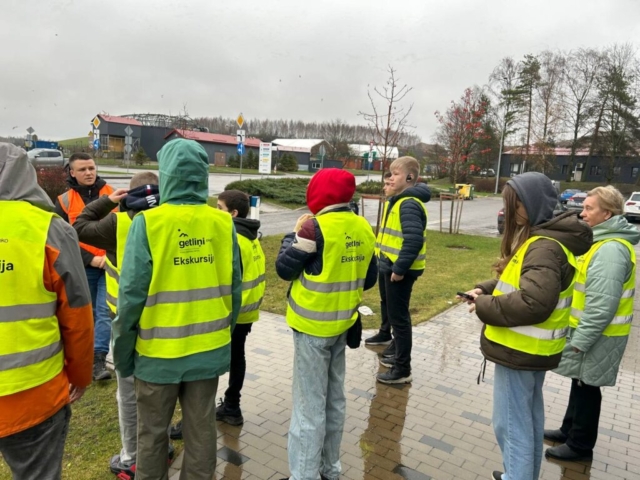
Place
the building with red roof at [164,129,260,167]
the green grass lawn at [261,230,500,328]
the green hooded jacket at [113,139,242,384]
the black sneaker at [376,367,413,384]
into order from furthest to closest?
1. the building with red roof at [164,129,260,167]
2. the green grass lawn at [261,230,500,328]
3. the black sneaker at [376,367,413,384]
4. the green hooded jacket at [113,139,242,384]

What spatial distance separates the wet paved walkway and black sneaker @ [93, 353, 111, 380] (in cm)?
111

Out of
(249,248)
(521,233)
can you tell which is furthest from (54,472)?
(521,233)

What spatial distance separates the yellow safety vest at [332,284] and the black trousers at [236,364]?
2.55ft

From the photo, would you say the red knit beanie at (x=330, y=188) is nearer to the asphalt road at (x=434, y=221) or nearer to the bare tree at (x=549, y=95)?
the asphalt road at (x=434, y=221)

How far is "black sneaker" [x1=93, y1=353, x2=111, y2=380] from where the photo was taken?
4387mm

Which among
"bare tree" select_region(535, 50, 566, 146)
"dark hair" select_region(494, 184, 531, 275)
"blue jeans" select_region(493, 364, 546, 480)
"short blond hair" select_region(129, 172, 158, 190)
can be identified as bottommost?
"blue jeans" select_region(493, 364, 546, 480)

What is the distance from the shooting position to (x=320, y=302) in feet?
9.61

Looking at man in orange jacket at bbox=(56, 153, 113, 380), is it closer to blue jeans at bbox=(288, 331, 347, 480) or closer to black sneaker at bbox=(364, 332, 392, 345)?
blue jeans at bbox=(288, 331, 347, 480)

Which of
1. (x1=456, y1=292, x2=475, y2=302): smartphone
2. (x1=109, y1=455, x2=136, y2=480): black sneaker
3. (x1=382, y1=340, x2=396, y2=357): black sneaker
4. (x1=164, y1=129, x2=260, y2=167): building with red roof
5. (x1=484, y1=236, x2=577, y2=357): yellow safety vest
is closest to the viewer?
(x1=484, y1=236, x2=577, y2=357): yellow safety vest

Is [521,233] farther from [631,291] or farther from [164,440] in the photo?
[164,440]

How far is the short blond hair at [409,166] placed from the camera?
4.71 metres

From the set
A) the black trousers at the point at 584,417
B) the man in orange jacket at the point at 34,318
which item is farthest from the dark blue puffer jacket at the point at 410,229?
the man in orange jacket at the point at 34,318

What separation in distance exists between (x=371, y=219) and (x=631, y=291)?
658 inches

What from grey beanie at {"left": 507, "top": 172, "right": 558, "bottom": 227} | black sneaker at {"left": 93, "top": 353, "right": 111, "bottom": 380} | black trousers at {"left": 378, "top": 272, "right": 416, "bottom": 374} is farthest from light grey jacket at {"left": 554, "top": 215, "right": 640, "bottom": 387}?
black sneaker at {"left": 93, "top": 353, "right": 111, "bottom": 380}
